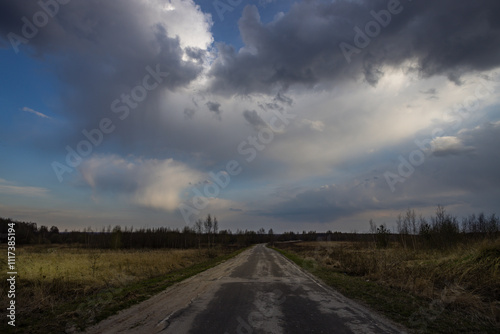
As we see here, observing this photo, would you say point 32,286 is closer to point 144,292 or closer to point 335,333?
point 144,292

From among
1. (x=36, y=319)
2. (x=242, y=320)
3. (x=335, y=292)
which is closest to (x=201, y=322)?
(x=242, y=320)

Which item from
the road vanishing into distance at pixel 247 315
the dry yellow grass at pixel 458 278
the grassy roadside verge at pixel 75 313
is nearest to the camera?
the road vanishing into distance at pixel 247 315

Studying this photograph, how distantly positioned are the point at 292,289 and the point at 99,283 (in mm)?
9600

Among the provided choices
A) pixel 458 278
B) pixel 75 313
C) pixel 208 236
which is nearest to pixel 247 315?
pixel 75 313

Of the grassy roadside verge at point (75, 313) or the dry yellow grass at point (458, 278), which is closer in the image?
the grassy roadside verge at point (75, 313)

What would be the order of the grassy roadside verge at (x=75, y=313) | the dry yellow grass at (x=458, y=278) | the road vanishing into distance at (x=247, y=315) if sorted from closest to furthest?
the road vanishing into distance at (x=247, y=315) → the grassy roadside verge at (x=75, y=313) → the dry yellow grass at (x=458, y=278)

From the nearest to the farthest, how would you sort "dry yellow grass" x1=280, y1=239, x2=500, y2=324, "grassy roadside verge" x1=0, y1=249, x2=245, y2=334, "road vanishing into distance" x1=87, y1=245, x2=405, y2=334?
"road vanishing into distance" x1=87, y1=245, x2=405, y2=334 < "grassy roadside verge" x1=0, y1=249, x2=245, y2=334 < "dry yellow grass" x1=280, y1=239, x2=500, y2=324

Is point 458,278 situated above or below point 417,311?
above

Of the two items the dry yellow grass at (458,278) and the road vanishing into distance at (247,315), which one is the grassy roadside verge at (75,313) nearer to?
the road vanishing into distance at (247,315)

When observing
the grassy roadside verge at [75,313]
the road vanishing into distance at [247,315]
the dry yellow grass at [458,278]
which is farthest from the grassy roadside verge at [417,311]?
the grassy roadside verge at [75,313]

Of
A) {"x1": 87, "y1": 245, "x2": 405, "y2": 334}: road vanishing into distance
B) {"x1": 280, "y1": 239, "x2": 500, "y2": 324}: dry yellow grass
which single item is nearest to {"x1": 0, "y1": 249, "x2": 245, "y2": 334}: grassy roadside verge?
{"x1": 87, "y1": 245, "x2": 405, "y2": 334}: road vanishing into distance

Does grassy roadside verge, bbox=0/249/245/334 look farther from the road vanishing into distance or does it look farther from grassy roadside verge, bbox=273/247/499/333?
grassy roadside verge, bbox=273/247/499/333

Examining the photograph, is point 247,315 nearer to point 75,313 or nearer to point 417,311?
point 75,313

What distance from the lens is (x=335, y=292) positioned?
1220 cm
